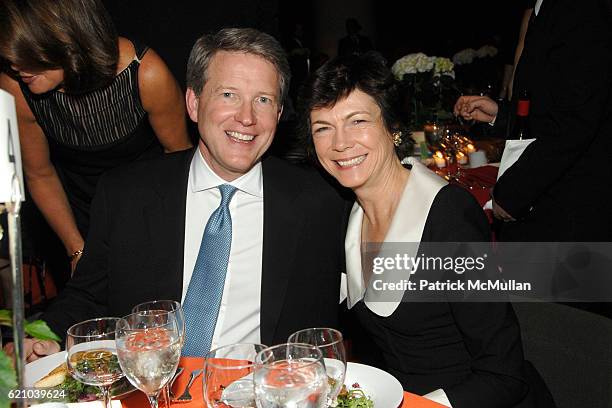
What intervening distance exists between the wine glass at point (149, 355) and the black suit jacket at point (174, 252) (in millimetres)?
923

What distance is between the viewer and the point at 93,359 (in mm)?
1347

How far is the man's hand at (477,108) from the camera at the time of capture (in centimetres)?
325

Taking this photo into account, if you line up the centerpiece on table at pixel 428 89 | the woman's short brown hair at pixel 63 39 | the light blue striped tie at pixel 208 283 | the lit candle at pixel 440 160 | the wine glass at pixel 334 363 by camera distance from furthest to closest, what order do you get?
the centerpiece on table at pixel 428 89, the lit candle at pixel 440 160, the woman's short brown hair at pixel 63 39, the light blue striped tie at pixel 208 283, the wine glass at pixel 334 363

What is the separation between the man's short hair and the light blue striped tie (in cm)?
46

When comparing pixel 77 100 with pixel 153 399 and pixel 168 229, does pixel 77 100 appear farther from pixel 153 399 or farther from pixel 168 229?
pixel 153 399

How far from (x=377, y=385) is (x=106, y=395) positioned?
0.56 meters

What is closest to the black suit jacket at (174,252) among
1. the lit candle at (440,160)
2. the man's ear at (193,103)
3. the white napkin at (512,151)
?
the man's ear at (193,103)

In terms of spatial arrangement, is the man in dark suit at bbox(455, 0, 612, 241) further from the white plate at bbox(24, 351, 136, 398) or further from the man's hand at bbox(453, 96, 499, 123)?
the white plate at bbox(24, 351, 136, 398)


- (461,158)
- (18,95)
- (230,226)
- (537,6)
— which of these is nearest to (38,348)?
(230,226)

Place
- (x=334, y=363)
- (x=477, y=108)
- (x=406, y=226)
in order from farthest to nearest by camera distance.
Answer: (x=477, y=108), (x=406, y=226), (x=334, y=363)

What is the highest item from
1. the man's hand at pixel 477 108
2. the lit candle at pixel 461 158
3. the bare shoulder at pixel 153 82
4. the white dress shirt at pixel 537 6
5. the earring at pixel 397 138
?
the white dress shirt at pixel 537 6

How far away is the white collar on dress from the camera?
1968 millimetres

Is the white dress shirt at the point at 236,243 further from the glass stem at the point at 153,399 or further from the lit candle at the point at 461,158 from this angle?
the lit candle at the point at 461,158

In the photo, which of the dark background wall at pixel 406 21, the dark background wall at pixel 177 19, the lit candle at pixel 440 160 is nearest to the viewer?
the lit candle at pixel 440 160
